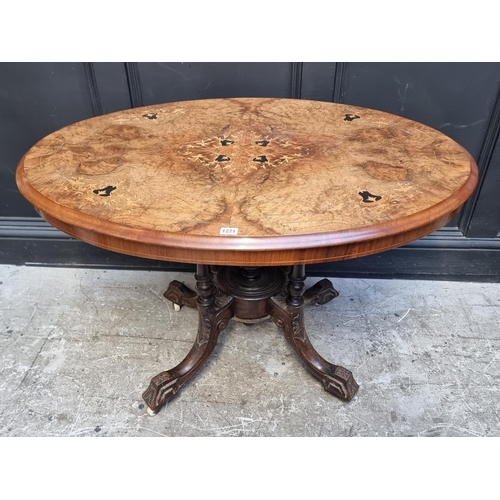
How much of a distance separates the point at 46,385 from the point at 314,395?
3.29 feet

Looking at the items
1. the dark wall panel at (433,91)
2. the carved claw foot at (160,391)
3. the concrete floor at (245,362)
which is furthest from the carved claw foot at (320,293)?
the dark wall panel at (433,91)

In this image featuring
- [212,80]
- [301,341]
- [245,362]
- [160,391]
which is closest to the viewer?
[160,391]

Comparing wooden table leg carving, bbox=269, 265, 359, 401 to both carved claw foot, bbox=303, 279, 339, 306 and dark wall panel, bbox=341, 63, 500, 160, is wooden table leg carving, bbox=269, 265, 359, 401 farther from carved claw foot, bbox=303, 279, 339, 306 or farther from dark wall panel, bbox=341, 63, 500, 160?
dark wall panel, bbox=341, 63, 500, 160

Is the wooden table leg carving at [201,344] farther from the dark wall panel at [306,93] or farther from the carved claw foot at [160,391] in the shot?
the dark wall panel at [306,93]

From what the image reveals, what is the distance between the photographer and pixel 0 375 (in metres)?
1.59

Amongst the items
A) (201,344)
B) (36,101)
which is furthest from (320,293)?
(36,101)

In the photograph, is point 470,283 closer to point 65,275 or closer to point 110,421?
point 110,421

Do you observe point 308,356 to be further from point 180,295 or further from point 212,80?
point 212,80

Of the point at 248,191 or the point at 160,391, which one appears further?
the point at 160,391

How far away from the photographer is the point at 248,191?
1.01m

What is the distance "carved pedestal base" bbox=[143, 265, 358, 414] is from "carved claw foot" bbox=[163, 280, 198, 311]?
257 millimetres

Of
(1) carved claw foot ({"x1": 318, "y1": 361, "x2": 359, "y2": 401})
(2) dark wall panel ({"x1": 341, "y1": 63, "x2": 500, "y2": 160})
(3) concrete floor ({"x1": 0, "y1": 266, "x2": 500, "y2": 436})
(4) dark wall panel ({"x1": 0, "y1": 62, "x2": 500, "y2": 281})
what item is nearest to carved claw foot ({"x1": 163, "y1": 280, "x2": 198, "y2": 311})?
(3) concrete floor ({"x1": 0, "y1": 266, "x2": 500, "y2": 436})

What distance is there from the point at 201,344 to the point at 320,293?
631 mm

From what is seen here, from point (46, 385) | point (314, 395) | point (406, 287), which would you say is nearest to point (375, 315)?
point (406, 287)
